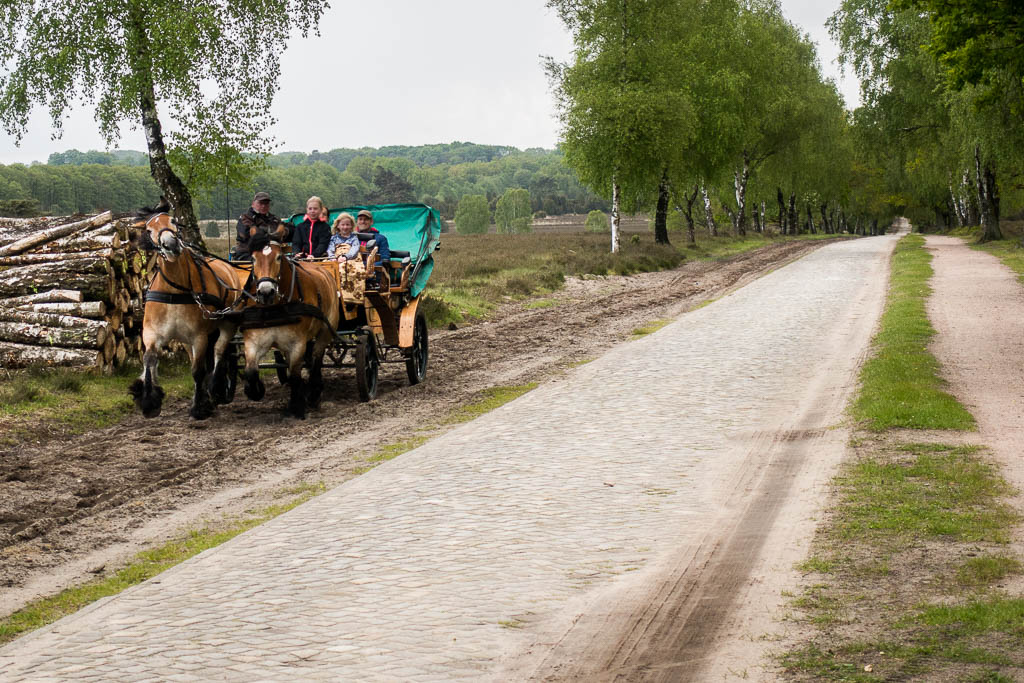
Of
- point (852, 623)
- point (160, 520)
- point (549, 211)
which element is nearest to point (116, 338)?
point (160, 520)

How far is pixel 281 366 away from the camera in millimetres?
12133

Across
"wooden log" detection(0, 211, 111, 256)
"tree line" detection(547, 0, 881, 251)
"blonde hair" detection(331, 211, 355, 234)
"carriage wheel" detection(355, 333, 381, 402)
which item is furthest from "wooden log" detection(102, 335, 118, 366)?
"tree line" detection(547, 0, 881, 251)

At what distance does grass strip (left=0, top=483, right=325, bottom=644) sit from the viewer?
5.67 m

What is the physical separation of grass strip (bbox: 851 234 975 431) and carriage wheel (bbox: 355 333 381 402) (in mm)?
5745

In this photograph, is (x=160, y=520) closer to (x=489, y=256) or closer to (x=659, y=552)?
(x=659, y=552)

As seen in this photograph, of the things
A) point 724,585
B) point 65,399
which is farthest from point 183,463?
point 724,585

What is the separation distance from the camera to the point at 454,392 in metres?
13.4

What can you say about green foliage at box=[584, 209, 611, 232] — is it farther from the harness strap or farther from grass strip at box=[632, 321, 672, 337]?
the harness strap

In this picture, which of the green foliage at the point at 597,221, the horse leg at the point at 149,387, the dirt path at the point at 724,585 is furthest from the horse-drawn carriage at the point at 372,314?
the green foliage at the point at 597,221

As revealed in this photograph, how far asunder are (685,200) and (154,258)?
51035mm

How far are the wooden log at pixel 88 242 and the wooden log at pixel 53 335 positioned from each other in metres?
1.22

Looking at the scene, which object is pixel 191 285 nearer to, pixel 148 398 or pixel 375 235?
pixel 148 398

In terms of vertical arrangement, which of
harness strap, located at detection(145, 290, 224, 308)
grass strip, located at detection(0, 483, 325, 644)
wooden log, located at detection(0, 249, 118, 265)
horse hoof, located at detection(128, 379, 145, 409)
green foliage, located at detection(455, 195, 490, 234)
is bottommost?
grass strip, located at detection(0, 483, 325, 644)

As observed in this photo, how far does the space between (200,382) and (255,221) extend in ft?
7.05
